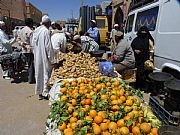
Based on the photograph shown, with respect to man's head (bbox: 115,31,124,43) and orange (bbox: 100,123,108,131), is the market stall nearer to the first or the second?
orange (bbox: 100,123,108,131)

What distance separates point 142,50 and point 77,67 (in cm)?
224

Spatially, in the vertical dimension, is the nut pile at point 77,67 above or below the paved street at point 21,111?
above

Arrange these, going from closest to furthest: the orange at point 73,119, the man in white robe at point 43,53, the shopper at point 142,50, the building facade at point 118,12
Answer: the orange at point 73,119, the man in white robe at point 43,53, the shopper at point 142,50, the building facade at point 118,12

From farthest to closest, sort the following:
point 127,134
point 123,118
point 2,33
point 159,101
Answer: point 2,33, point 159,101, point 123,118, point 127,134

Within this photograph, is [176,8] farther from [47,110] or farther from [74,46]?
[47,110]

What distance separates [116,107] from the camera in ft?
9.72

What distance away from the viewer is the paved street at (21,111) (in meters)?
4.66

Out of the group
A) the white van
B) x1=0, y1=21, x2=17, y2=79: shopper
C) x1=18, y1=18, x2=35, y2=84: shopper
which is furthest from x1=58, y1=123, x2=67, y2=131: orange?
x1=0, y1=21, x2=17, y2=79: shopper

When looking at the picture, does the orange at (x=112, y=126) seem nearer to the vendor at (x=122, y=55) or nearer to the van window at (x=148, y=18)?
the vendor at (x=122, y=55)

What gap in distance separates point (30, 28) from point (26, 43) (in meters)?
0.50

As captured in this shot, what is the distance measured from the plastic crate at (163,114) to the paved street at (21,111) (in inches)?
83.9

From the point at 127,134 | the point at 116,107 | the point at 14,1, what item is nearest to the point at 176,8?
the point at 116,107

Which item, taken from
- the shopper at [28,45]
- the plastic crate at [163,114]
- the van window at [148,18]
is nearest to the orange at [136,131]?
the plastic crate at [163,114]

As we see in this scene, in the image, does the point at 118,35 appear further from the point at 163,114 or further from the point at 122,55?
the point at 163,114
